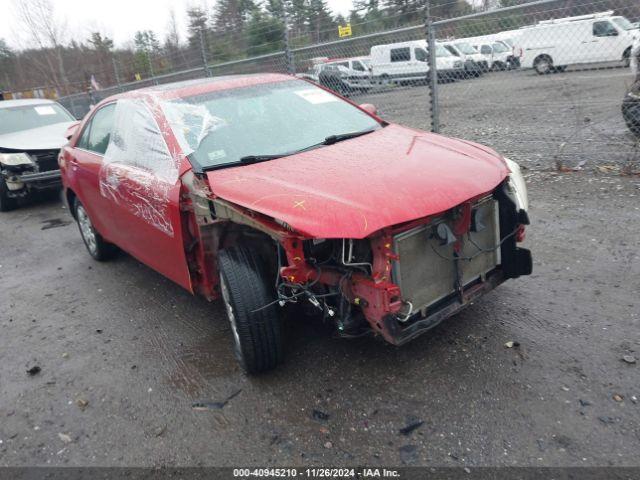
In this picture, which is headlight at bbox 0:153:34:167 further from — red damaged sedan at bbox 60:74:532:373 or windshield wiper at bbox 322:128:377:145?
windshield wiper at bbox 322:128:377:145

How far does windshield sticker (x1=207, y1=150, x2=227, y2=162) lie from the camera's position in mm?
3180

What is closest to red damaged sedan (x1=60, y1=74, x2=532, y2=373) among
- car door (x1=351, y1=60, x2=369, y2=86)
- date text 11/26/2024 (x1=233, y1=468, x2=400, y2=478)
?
date text 11/26/2024 (x1=233, y1=468, x2=400, y2=478)

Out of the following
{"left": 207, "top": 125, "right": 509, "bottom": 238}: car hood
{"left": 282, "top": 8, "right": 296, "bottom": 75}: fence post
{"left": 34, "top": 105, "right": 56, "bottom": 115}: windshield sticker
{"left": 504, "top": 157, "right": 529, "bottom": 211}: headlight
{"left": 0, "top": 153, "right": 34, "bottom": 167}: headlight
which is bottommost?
{"left": 504, "top": 157, "right": 529, "bottom": 211}: headlight

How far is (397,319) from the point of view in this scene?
2.57 metres

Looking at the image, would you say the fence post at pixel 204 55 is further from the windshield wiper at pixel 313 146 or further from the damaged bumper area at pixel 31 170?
the windshield wiper at pixel 313 146

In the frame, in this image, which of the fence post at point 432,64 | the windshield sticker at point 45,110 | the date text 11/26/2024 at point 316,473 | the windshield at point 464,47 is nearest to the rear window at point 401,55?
the windshield at point 464,47

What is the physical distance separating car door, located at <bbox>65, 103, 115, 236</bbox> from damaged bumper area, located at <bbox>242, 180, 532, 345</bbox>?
232 centimetres

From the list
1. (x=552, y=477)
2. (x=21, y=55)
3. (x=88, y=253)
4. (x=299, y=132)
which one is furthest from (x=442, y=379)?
(x=21, y=55)

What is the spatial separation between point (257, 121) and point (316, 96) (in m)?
0.69

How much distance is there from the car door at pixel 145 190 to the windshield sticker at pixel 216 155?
0.22 m

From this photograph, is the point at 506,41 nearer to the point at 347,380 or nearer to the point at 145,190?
the point at 145,190

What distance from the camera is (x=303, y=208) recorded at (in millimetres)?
2434

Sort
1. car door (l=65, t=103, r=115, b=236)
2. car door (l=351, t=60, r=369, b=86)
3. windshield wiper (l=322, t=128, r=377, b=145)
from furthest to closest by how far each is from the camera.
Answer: car door (l=351, t=60, r=369, b=86), car door (l=65, t=103, r=115, b=236), windshield wiper (l=322, t=128, r=377, b=145)

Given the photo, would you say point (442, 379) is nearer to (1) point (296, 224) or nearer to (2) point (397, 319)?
(2) point (397, 319)
